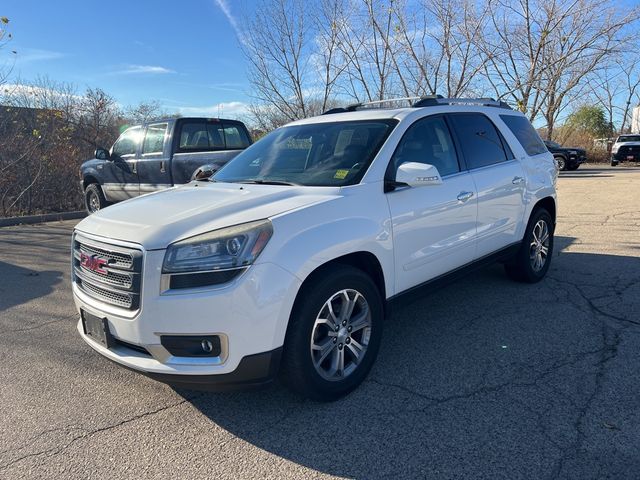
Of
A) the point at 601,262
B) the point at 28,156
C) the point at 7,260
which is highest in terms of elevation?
the point at 28,156

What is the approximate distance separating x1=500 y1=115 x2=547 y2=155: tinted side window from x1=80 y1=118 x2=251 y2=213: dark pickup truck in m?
4.68

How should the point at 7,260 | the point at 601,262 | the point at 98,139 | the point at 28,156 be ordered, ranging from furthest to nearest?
the point at 98,139, the point at 28,156, the point at 7,260, the point at 601,262

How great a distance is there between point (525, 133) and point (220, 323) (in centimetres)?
422

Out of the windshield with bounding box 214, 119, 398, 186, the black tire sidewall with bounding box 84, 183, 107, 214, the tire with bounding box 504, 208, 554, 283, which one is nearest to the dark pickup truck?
the black tire sidewall with bounding box 84, 183, 107, 214

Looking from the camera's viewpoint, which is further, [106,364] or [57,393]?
[106,364]

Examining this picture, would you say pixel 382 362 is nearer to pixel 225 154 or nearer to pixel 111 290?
pixel 111 290

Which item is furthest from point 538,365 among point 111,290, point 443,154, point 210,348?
point 111,290

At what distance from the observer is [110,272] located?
2.82 meters

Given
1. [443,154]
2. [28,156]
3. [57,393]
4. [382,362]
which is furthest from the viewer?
[28,156]

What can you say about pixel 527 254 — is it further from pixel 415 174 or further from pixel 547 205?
pixel 415 174

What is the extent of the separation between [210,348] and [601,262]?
5490 mm

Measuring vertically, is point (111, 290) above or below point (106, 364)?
above

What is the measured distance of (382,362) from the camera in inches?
141

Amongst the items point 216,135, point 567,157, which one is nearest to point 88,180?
point 216,135
